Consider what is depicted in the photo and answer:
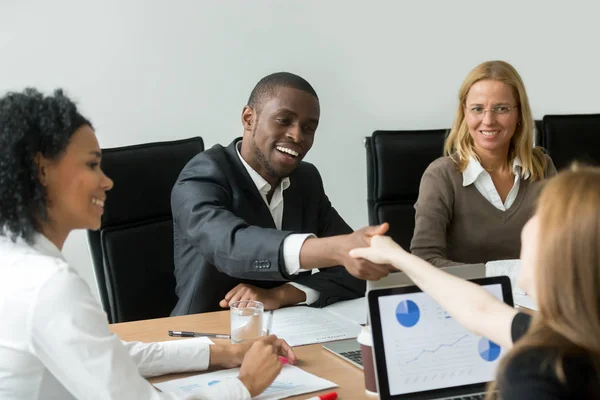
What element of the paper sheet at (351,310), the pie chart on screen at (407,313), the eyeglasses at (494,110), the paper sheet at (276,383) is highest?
the eyeglasses at (494,110)

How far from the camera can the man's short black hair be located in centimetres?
225

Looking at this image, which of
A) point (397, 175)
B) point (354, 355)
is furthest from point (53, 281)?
point (397, 175)

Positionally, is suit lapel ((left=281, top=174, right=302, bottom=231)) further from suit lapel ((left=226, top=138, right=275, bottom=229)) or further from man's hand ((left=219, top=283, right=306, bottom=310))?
man's hand ((left=219, top=283, right=306, bottom=310))

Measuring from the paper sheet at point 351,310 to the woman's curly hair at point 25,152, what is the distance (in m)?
0.88

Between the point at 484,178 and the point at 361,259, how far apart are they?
116 centimetres

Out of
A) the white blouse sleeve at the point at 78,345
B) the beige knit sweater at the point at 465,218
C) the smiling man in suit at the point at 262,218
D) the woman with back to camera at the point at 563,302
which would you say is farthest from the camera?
the beige knit sweater at the point at 465,218

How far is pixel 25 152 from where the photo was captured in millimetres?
1255

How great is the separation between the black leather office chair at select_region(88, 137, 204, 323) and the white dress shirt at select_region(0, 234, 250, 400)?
2.84 ft

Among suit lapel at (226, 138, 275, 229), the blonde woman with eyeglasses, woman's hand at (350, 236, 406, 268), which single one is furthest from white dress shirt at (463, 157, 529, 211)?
woman's hand at (350, 236, 406, 268)

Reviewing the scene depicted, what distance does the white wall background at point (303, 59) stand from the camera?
112 inches

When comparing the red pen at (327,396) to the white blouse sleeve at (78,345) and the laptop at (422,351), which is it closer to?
the laptop at (422,351)

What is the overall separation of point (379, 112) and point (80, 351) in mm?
2468

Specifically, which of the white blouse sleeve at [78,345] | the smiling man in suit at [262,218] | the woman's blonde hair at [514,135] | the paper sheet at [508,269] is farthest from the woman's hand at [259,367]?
the woman's blonde hair at [514,135]

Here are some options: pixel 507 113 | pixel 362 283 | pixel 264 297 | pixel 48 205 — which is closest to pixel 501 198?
pixel 507 113
